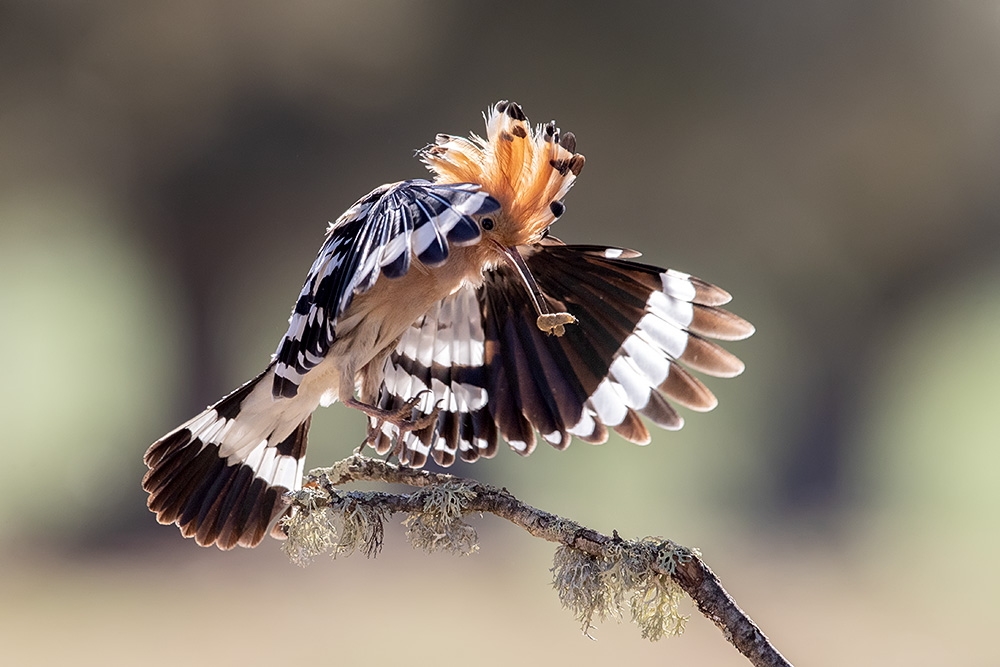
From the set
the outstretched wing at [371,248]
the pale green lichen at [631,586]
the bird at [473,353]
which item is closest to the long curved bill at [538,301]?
the bird at [473,353]

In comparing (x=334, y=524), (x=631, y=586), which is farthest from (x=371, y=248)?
(x=631, y=586)

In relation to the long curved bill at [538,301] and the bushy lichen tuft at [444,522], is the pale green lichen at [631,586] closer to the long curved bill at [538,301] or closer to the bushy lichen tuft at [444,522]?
the bushy lichen tuft at [444,522]

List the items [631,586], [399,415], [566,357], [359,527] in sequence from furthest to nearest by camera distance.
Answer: [566,357] → [399,415] → [359,527] → [631,586]

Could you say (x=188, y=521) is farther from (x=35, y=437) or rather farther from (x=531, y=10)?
(x=531, y=10)

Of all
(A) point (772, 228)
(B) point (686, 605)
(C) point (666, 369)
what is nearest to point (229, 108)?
(A) point (772, 228)

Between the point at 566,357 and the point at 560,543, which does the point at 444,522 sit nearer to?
the point at 560,543

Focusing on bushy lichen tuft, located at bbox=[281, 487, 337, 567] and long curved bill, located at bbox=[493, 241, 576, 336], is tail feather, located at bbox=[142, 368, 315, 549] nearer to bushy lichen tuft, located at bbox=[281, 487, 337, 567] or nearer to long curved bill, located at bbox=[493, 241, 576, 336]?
bushy lichen tuft, located at bbox=[281, 487, 337, 567]
